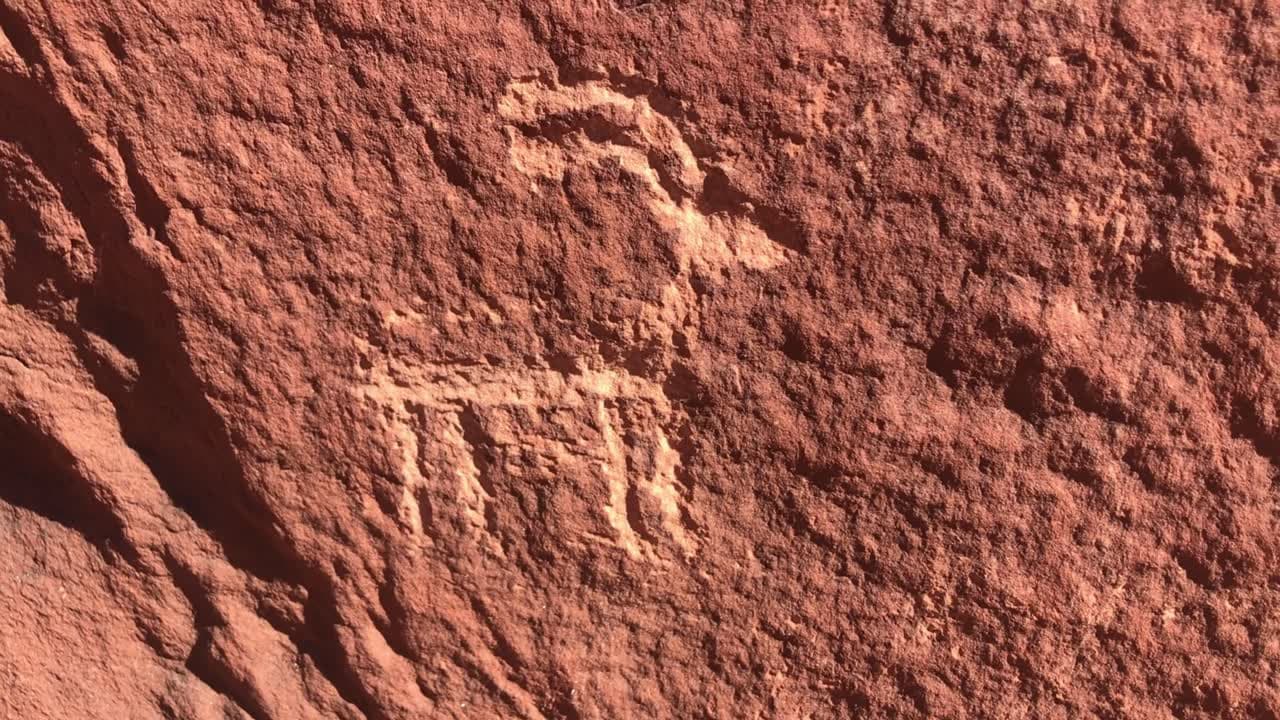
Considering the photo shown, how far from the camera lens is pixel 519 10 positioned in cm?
75

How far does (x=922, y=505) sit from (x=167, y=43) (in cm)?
70

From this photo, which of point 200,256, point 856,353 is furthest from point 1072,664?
point 200,256

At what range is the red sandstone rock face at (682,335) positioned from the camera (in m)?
0.70

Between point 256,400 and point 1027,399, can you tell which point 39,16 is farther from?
point 1027,399

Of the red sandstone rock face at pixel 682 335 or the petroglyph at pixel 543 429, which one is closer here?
the red sandstone rock face at pixel 682 335

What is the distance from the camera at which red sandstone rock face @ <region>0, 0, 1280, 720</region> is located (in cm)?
70

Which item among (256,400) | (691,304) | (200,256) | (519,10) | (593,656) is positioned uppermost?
(519,10)

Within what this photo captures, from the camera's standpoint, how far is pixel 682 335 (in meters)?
0.79

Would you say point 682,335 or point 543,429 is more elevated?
point 682,335

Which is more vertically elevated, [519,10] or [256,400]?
[519,10]

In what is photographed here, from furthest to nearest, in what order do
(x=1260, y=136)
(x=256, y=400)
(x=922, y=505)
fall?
(x=256, y=400)
(x=922, y=505)
(x=1260, y=136)

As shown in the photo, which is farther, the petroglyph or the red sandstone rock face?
the petroglyph

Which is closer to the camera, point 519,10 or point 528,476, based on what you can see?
point 519,10

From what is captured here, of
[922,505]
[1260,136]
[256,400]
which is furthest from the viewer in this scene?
[256,400]
